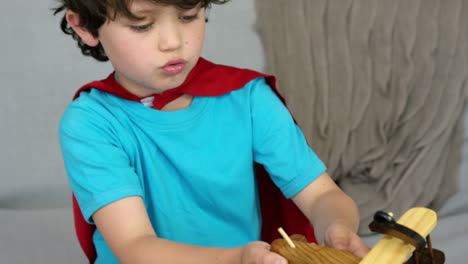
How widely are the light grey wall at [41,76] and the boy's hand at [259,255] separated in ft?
3.05

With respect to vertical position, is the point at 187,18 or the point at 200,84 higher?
the point at 187,18

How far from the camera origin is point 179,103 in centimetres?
98

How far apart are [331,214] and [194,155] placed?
0.23 metres

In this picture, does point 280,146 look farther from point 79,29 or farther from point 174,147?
point 79,29

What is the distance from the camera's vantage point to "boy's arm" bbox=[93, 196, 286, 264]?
2.56 ft

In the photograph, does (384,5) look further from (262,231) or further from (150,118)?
(150,118)

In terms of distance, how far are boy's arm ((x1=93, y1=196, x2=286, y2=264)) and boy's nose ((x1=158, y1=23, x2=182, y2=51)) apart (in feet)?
0.70

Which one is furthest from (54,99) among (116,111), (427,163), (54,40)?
(427,163)

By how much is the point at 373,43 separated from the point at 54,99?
0.78 meters

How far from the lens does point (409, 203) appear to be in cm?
140

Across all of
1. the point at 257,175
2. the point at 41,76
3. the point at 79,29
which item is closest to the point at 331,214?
the point at 257,175

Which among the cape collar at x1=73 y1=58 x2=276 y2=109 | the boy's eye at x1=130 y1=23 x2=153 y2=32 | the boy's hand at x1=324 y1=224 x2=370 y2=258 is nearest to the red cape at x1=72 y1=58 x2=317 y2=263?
the cape collar at x1=73 y1=58 x2=276 y2=109

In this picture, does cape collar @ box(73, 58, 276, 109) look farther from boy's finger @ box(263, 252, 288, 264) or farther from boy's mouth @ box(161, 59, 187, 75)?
boy's finger @ box(263, 252, 288, 264)

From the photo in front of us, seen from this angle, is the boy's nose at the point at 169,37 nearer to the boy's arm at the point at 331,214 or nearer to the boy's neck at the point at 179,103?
the boy's neck at the point at 179,103
